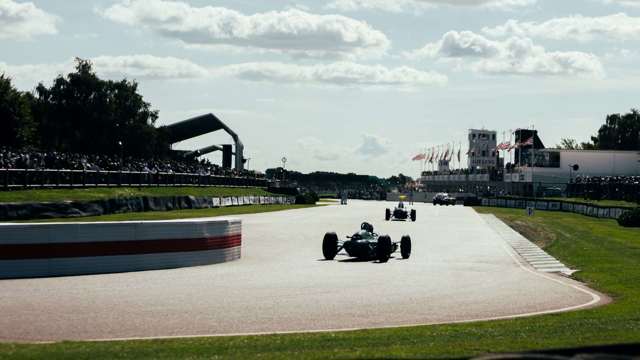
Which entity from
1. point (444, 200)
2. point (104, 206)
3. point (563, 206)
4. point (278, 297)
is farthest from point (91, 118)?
point (278, 297)

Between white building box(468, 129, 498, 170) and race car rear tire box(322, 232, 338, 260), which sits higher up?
white building box(468, 129, 498, 170)

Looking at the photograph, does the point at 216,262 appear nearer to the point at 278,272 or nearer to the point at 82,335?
the point at 278,272

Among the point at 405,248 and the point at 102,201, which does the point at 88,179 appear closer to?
the point at 102,201

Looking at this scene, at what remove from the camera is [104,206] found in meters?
44.6

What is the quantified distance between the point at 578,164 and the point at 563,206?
48208mm

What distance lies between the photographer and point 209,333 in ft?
45.2

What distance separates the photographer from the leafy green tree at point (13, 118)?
7375 centimetres

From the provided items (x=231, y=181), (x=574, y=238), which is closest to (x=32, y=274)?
(x=574, y=238)

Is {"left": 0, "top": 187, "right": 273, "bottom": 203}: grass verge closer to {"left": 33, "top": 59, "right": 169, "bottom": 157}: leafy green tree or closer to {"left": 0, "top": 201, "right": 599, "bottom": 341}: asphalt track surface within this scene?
{"left": 0, "top": 201, "right": 599, "bottom": 341}: asphalt track surface

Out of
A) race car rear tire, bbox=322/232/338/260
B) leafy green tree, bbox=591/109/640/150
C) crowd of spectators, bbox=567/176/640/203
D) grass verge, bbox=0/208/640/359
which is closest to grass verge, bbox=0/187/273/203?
race car rear tire, bbox=322/232/338/260

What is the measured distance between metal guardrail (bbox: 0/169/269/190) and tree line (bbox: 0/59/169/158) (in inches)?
1314

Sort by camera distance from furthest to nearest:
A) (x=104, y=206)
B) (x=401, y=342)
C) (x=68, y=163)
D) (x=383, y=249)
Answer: (x=68, y=163) → (x=104, y=206) → (x=383, y=249) → (x=401, y=342)

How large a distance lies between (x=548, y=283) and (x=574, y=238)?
64.1 feet

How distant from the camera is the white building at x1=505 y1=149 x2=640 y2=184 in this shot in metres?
128
